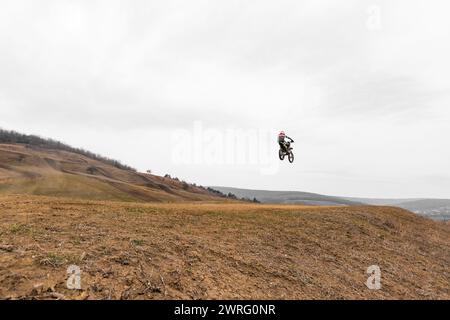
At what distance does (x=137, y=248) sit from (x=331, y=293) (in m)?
8.90

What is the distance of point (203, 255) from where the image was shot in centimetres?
1484

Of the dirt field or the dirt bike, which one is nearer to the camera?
the dirt field

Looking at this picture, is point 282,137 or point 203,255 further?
point 282,137

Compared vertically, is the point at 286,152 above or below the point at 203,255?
above

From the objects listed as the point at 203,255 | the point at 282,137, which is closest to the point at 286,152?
the point at 282,137

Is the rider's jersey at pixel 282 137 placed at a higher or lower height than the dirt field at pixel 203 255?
higher

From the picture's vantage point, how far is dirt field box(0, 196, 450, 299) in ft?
36.2

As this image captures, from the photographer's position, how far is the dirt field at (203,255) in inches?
435

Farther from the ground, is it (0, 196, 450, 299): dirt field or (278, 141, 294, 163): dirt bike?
(278, 141, 294, 163): dirt bike

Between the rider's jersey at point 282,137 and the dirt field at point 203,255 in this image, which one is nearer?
the dirt field at point 203,255

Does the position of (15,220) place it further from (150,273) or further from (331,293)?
(331,293)

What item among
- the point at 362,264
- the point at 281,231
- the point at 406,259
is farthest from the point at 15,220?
the point at 406,259

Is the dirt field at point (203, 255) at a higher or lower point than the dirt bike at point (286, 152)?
lower

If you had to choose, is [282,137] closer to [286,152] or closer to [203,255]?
[286,152]
